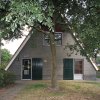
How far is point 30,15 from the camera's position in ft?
38.4

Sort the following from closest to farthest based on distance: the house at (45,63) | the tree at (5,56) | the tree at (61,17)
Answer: the tree at (61,17) → the house at (45,63) → the tree at (5,56)

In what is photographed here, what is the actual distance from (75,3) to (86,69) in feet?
48.8

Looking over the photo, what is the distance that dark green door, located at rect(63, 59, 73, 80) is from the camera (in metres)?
32.9

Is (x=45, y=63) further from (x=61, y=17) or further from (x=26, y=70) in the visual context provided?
(x=61, y=17)

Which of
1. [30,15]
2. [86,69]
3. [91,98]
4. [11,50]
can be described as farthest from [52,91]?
[11,50]

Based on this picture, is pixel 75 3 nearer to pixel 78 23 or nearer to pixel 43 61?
pixel 78 23

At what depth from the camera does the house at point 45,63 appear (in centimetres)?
3225

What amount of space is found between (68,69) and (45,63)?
2768 mm

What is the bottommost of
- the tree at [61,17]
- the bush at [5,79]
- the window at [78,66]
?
the bush at [5,79]

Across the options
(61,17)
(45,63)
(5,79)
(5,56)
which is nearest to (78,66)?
(45,63)

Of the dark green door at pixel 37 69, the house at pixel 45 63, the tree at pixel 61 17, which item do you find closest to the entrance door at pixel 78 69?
the house at pixel 45 63

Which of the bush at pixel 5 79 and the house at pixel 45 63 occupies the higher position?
the house at pixel 45 63

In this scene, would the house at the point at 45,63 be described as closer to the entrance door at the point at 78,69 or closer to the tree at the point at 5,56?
the entrance door at the point at 78,69

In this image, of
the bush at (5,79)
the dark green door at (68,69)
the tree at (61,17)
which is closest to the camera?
the tree at (61,17)
